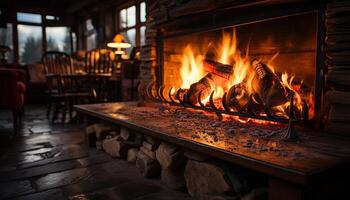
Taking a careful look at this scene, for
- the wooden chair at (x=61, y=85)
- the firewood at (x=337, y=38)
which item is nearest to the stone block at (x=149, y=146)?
the firewood at (x=337, y=38)

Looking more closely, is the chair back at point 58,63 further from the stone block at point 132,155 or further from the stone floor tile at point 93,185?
the stone floor tile at point 93,185

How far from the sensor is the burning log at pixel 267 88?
5.06ft

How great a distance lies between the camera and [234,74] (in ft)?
6.40

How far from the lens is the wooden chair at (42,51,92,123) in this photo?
374cm

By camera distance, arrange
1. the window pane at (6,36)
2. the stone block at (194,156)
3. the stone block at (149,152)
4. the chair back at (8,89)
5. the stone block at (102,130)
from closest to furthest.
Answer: the stone block at (194,156) < the stone block at (149,152) < the stone block at (102,130) < the chair back at (8,89) < the window pane at (6,36)

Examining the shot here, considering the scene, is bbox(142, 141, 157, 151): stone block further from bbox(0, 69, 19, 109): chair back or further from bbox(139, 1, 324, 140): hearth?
bbox(0, 69, 19, 109): chair back

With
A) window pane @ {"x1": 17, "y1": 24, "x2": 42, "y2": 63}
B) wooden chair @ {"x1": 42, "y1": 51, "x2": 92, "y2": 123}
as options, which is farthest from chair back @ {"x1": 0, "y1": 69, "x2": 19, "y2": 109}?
window pane @ {"x1": 17, "y1": 24, "x2": 42, "y2": 63}

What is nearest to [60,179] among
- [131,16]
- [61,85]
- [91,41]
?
[61,85]

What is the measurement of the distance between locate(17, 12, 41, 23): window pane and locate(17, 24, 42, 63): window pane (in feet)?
0.55

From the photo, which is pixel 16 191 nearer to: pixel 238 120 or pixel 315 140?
pixel 238 120

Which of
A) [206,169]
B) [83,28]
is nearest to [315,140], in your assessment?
[206,169]

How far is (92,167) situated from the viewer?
73.8 inches

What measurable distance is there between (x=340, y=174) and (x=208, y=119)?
0.91 meters

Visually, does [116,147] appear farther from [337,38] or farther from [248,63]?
[337,38]
